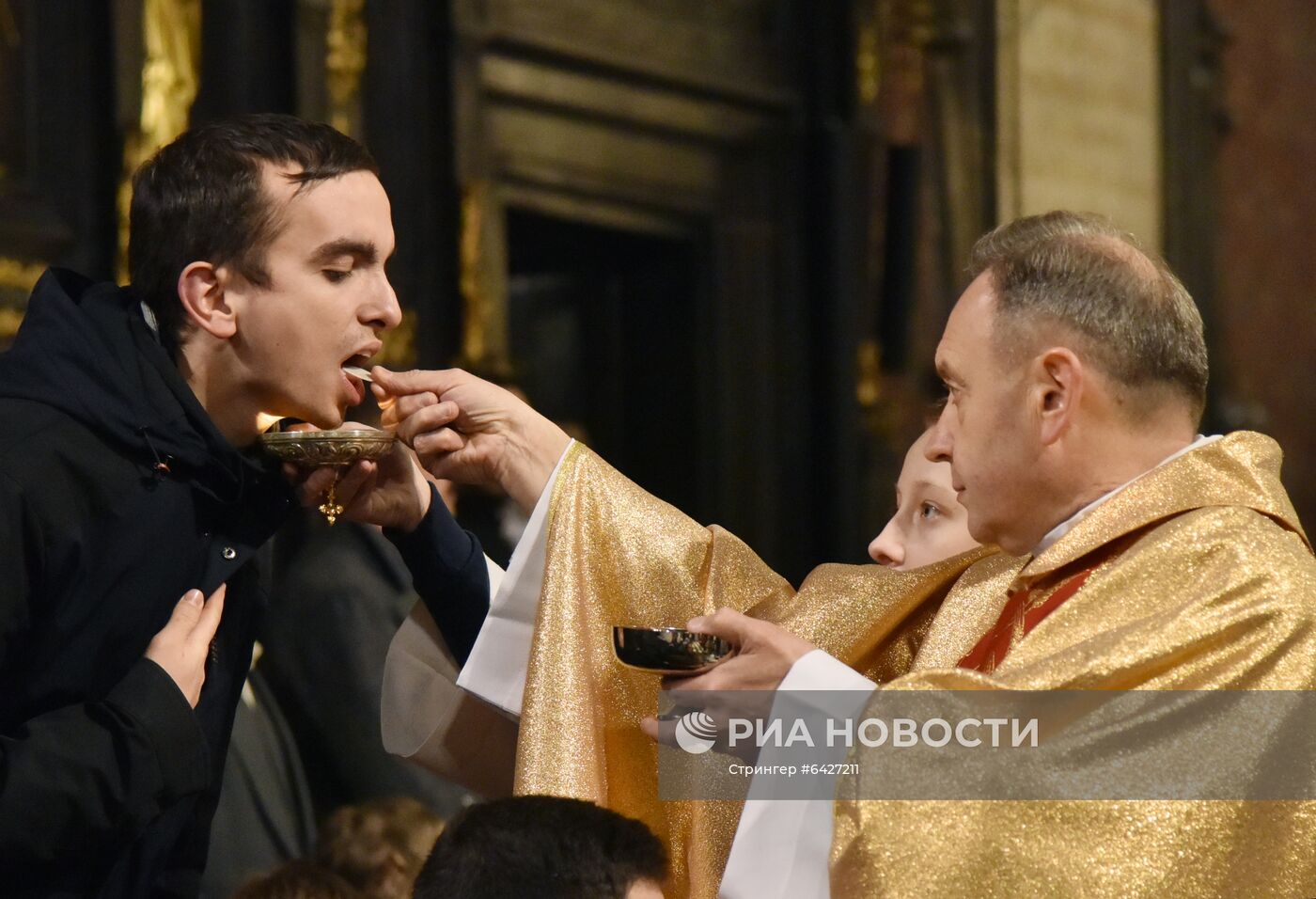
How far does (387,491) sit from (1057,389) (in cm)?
101

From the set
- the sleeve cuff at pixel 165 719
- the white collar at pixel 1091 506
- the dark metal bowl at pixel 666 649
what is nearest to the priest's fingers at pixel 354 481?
the sleeve cuff at pixel 165 719

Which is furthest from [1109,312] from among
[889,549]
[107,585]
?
[107,585]

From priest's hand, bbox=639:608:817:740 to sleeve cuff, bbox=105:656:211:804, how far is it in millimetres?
636

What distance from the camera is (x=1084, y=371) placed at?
8.36ft

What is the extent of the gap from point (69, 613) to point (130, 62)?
2.80 m

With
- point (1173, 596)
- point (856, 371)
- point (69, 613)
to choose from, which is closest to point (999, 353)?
point (1173, 596)

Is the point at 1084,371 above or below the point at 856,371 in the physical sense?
above

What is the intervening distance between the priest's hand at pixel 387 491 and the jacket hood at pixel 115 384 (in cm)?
22

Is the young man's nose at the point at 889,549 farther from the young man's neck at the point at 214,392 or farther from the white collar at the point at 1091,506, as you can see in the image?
the young man's neck at the point at 214,392

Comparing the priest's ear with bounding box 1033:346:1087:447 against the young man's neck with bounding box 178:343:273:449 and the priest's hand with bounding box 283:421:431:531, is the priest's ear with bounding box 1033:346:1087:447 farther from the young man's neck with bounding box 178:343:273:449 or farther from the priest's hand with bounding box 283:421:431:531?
the young man's neck with bounding box 178:343:273:449

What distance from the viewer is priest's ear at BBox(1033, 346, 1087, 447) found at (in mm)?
2547

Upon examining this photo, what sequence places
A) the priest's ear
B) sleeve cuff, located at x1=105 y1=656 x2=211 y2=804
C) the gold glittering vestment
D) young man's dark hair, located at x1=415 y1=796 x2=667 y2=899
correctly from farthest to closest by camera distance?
the priest's ear < sleeve cuff, located at x1=105 y1=656 x2=211 y2=804 < the gold glittering vestment < young man's dark hair, located at x1=415 y1=796 x2=667 y2=899

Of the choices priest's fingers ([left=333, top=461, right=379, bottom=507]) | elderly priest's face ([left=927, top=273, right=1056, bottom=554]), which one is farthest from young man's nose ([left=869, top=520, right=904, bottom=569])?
priest's fingers ([left=333, top=461, right=379, bottom=507])

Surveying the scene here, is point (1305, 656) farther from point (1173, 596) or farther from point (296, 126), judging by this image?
point (296, 126)
